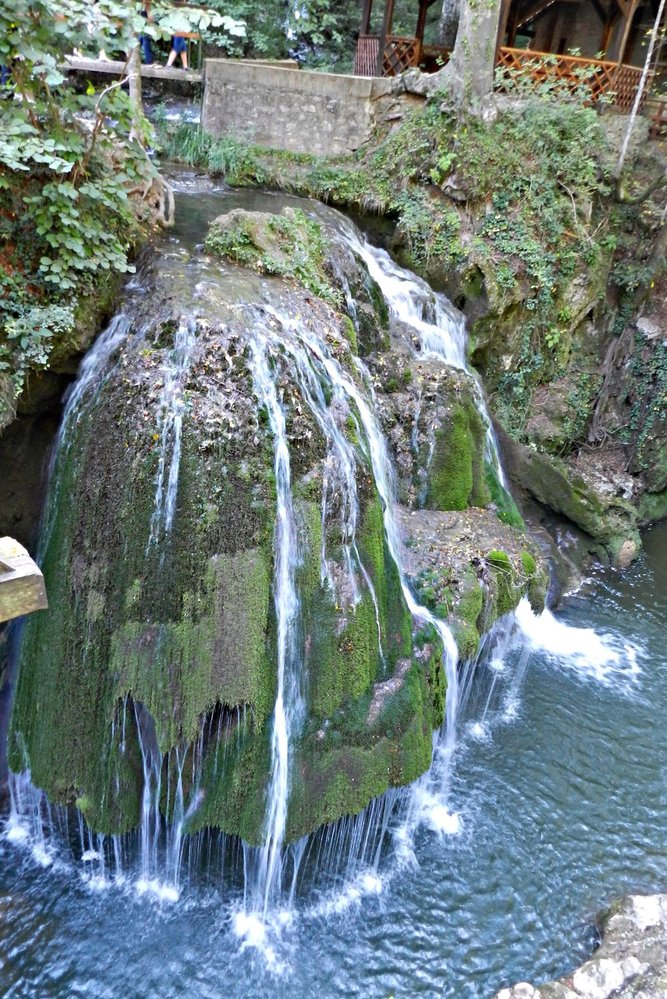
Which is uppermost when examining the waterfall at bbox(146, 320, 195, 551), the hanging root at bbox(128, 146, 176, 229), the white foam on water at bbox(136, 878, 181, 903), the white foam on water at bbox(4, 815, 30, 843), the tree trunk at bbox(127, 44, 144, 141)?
the tree trunk at bbox(127, 44, 144, 141)

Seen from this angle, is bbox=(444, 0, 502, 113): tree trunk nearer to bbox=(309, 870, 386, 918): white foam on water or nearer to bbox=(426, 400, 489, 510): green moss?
bbox=(426, 400, 489, 510): green moss

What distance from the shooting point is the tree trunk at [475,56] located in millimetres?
10109

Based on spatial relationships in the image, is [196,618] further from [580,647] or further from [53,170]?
[580,647]

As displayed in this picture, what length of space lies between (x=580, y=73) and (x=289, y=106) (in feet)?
15.9

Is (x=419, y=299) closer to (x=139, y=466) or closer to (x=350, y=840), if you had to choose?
(x=139, y=466)

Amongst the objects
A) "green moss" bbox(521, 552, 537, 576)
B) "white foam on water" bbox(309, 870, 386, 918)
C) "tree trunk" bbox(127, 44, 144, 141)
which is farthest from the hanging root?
"white foam on water" bbox(309, 870, 386, 918)

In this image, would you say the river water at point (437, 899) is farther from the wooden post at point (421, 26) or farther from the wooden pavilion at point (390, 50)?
the wooden post at point (421, 26)

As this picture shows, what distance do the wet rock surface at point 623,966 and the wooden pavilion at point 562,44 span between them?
37.1 ft

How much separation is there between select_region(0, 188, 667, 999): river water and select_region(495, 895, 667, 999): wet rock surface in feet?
0.69

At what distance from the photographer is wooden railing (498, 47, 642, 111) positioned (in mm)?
10945

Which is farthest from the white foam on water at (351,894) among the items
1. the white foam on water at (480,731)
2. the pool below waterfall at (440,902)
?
the white foam on water at (480,731)

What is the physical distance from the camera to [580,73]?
10883mm

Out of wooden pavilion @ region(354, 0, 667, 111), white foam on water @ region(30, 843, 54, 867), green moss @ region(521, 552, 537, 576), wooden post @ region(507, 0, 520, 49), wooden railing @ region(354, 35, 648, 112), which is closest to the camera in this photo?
white foam on water @ region(30, 843, 54, 867)

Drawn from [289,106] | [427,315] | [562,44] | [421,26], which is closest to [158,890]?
[427,315]
